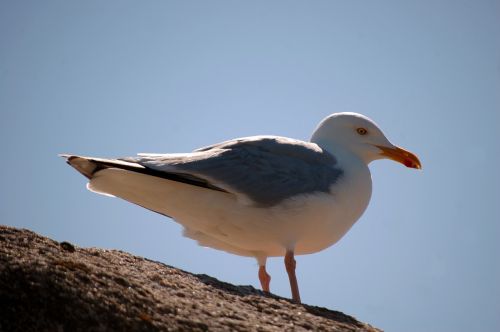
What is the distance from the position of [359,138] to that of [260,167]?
2.25 meters

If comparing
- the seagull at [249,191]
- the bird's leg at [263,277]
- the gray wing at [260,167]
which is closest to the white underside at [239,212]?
the seagull at [249,191]

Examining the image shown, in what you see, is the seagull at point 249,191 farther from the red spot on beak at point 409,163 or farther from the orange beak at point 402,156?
the red spot on beak at point 409,163

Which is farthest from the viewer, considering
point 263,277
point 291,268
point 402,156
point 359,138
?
point 402,156

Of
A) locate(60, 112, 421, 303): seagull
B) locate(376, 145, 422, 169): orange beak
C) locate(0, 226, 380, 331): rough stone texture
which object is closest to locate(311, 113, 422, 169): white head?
locate(376, 145, 422, 169): orange beak

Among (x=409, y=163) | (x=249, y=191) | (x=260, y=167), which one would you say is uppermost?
(x=409, y=163)

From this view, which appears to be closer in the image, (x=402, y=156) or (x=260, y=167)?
(x=260, y=167)

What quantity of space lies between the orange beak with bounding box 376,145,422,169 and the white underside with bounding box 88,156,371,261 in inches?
68.0

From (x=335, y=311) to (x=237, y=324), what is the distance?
218cm

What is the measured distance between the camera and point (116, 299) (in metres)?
5.47

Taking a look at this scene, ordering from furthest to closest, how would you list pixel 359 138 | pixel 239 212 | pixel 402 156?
pixel 402 156, pixel 359 138, pixel 239 212

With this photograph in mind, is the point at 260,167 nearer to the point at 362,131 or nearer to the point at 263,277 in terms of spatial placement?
the point at 263,277

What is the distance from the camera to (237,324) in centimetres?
577

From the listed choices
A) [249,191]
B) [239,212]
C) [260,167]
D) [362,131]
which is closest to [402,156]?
[362,131]

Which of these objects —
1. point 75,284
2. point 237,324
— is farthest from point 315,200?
point 75,284
